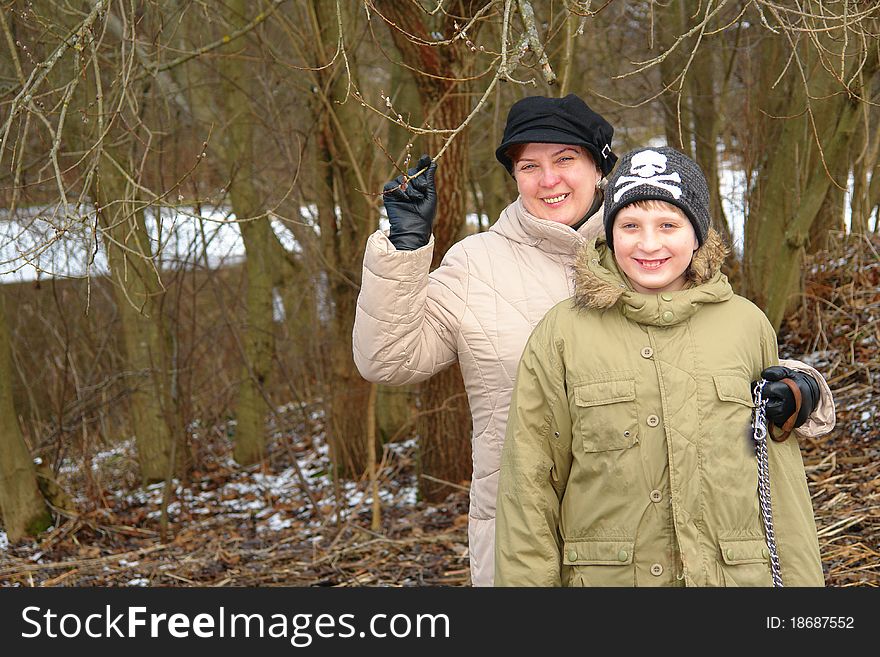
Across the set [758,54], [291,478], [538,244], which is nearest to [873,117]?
[758,54]

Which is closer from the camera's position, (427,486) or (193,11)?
(427,486)

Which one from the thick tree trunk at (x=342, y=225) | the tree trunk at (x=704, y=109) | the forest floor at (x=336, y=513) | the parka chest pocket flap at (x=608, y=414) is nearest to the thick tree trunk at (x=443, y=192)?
the forest floor at (x=336, y=513)

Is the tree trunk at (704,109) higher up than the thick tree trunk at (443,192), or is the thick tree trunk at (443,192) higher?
the tree trunk at (704,109)

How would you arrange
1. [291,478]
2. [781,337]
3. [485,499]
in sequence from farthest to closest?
[291,478], [781,337], [485,499]

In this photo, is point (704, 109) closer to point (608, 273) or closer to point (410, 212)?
point (410, 212)

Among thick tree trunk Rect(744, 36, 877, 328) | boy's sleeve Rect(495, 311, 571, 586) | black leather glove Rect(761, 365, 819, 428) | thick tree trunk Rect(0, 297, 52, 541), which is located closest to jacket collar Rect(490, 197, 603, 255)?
boy's sleeve Rect(495, 311, 571, 586)

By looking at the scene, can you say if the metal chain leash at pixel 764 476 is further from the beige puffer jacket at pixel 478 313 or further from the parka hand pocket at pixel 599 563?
the beige puffer jacket at pixel 478 313

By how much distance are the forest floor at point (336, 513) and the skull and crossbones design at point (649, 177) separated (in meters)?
2.62

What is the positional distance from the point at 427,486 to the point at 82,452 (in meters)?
2.83

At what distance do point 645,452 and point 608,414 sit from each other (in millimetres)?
129

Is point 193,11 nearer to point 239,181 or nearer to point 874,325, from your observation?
point 239,181

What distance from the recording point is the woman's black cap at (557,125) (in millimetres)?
2947

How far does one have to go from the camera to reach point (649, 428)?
8.14 ft

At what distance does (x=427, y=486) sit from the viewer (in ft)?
22.7
